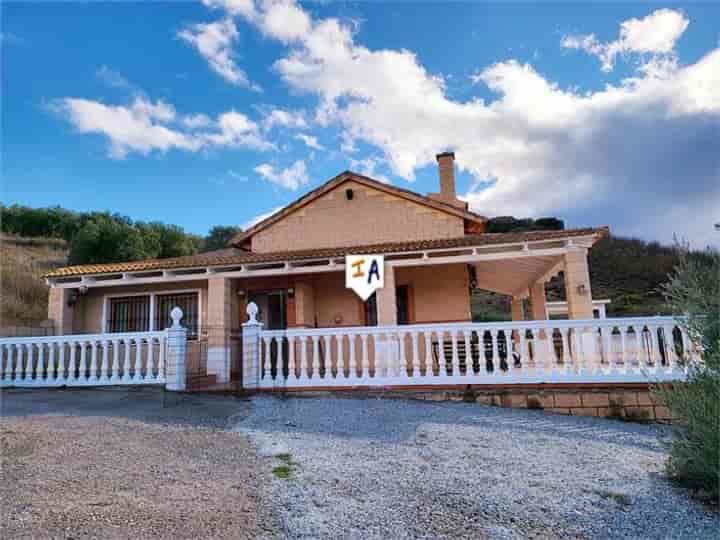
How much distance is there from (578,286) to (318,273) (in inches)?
254

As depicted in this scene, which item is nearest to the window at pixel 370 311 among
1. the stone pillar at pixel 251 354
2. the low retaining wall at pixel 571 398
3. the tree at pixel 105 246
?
the stone pillar at pixel 251 354

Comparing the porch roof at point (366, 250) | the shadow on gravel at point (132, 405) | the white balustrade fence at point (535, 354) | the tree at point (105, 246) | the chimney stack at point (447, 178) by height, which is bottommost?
the shadow on gravel at point (132, 405)

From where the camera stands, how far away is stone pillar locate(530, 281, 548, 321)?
14930mm

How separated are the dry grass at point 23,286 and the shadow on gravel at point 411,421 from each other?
369 inches

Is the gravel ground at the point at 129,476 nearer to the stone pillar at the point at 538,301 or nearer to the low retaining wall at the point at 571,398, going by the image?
the low retaining wall at the point at 571,398

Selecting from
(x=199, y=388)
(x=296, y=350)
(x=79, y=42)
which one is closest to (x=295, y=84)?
(x=79, y=42)

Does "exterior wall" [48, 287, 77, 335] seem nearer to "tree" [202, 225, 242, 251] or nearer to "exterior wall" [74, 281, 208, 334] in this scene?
"exterior wall" [74, 281, 208, 334]

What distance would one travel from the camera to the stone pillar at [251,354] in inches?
365

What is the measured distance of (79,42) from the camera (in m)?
11.2

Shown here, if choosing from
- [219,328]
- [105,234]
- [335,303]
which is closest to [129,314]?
[219,328]

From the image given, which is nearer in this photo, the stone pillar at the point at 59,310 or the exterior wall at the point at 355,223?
the stone pillar at the point at 59,310

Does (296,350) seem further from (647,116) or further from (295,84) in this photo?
(647,116)

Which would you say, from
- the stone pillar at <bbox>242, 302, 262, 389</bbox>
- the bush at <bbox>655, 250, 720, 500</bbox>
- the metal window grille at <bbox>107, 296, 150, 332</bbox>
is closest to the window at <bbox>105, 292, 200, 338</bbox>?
the metal window grille at <bbox>107, 296, 150, 332</bbox>

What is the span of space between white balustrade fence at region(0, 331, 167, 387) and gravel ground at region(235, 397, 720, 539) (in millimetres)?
3662
